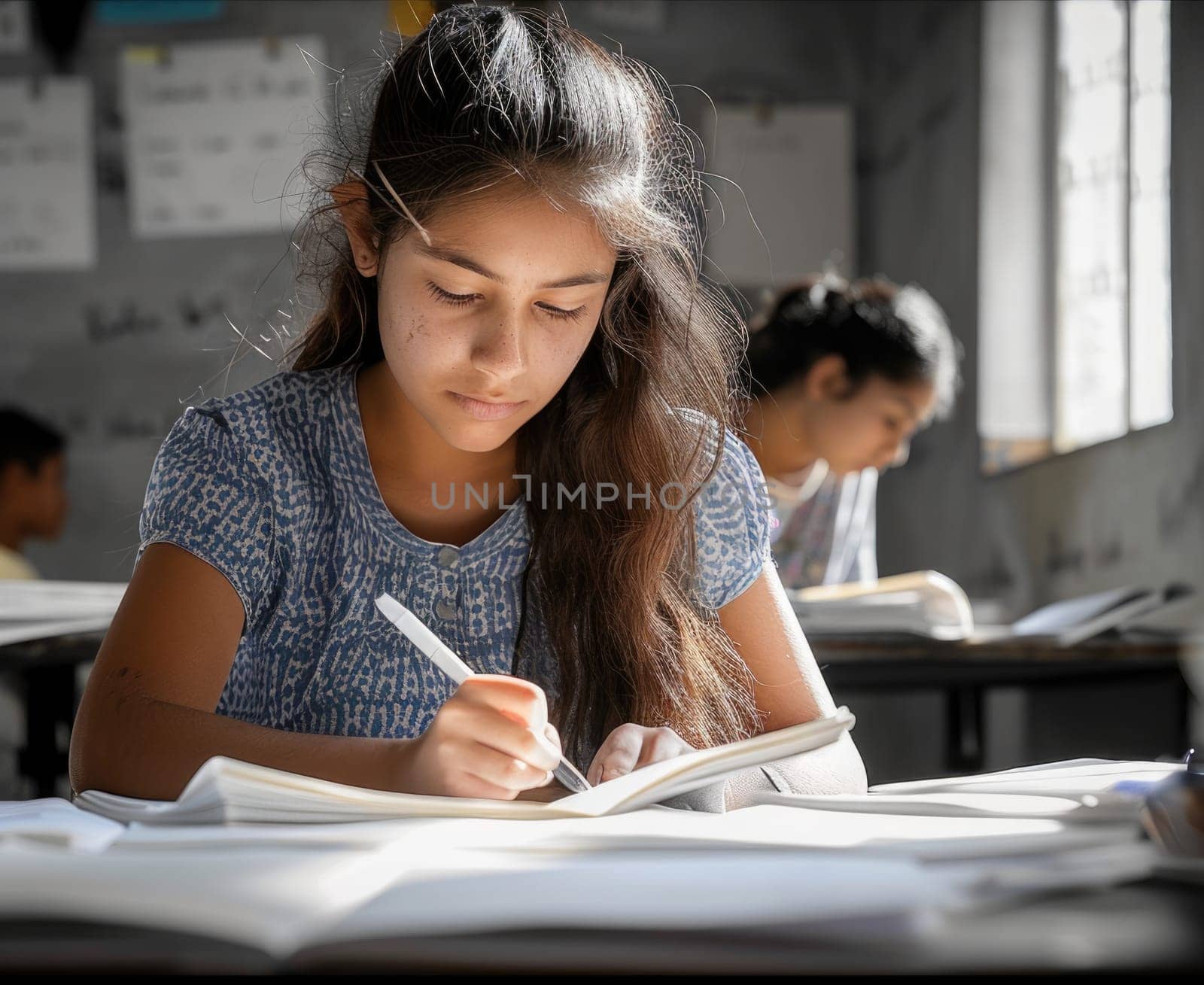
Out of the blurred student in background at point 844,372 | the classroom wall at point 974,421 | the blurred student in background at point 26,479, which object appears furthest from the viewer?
the blurred student in background at point 26,479

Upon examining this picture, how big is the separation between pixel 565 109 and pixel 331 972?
2.01 feet

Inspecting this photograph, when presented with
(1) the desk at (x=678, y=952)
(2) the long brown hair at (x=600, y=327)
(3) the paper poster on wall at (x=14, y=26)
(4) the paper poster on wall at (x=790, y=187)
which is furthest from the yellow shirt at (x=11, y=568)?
(1) the desk at (x=678, y=952)

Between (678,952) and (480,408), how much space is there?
526 millimetres

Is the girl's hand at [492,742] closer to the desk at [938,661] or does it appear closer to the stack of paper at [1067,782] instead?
the stack of paper at [1067,782]

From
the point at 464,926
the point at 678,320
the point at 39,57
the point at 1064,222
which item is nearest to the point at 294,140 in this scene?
the point at 39,57

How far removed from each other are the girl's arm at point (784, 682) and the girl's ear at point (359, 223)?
0.35 metres

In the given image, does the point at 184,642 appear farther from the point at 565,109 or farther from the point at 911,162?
the point at 911,162

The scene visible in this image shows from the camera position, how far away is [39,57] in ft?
11.0

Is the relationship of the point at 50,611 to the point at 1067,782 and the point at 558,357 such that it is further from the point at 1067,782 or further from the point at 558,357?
the point at 1067,782

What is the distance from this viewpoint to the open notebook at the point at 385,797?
0.52 meters

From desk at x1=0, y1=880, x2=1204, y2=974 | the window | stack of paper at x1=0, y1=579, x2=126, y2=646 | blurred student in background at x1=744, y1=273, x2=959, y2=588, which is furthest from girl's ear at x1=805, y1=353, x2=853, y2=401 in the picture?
desk at x1=0, y1=880, x2=1204, y2=974

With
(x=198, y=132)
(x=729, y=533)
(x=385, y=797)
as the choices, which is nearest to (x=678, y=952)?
(x=385, y=797)

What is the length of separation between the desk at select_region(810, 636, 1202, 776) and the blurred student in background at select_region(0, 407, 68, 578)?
2245 mm

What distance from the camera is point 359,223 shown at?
88 centimetres
